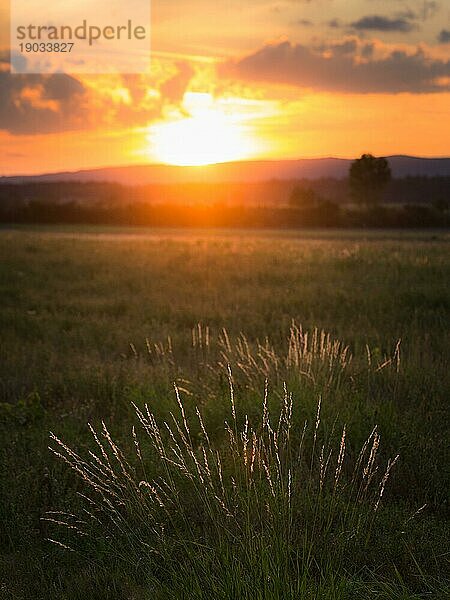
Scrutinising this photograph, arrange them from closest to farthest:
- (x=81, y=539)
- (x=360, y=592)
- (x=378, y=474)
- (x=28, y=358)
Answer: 1. (x=360, y=592)
2. (x=81, y=539)
3. (x=378, y=474)
4. (x=28, y=358)

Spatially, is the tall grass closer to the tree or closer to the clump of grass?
the clump of grass

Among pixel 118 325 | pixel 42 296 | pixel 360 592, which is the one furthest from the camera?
pixel 42 296

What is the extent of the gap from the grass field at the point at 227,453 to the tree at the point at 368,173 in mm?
74247

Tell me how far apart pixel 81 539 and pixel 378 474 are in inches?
82.7

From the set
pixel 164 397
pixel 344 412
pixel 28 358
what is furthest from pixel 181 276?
pixel 344 412

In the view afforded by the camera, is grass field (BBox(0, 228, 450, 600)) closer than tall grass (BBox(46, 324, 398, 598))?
No

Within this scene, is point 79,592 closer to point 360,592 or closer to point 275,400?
point 360,592

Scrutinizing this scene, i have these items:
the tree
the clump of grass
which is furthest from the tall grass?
the tree

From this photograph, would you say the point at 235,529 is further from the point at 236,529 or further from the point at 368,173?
the point at 368,173

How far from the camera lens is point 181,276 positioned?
52.4 ft

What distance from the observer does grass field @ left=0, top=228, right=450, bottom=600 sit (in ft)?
11.2

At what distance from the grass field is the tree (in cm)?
7425

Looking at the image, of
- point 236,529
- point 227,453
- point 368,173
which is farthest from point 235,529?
point 368,173

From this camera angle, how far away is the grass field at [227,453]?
3.42 meters
